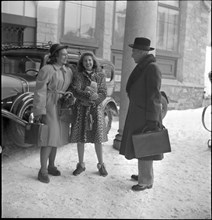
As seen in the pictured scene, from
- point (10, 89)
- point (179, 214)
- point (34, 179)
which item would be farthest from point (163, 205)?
point (10, 89)

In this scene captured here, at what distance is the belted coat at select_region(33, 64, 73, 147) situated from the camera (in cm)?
73

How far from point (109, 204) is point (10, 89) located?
1.71 feet

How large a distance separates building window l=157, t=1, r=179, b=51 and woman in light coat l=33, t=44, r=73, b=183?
1.96 ft

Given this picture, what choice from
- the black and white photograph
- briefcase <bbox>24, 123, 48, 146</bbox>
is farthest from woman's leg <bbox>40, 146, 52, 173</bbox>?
briefcase <bbox>24, 123, 48, 146</bbox>

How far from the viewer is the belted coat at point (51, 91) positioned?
73cm

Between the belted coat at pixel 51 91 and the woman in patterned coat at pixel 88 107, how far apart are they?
26 millimetres

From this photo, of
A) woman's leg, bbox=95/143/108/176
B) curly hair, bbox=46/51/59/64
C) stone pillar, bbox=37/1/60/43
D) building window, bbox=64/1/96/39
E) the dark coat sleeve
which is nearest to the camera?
the dark coat sleeve

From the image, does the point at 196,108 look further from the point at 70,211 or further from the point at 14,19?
the point at 14,19

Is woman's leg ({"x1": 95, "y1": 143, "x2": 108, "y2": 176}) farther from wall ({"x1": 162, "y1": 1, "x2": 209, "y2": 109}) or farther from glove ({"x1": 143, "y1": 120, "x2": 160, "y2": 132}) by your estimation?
wall ({"x1": 162, "y1": 1, "x2": 209, "y2": 109})

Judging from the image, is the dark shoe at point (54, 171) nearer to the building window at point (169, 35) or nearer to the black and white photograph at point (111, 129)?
the black and white photograph at point (111, 129)

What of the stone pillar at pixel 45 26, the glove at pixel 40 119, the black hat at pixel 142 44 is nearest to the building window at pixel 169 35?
the black hat at pixel 142 44

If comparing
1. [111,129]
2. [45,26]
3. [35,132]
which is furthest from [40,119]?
[45,26]

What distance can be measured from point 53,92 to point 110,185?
40 cm

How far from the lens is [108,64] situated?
124 cm
